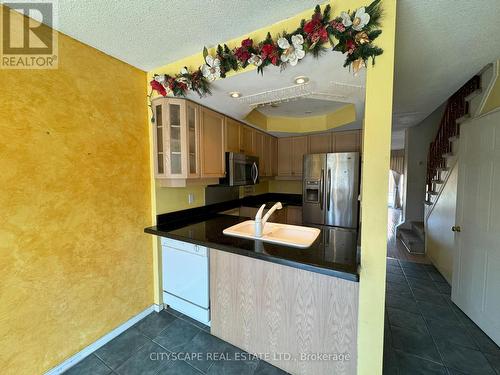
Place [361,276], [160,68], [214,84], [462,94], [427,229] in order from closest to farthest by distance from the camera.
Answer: [361,276] → [214,84] → [160,68] → [462,94] → [427,229]

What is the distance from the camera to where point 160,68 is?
1981mm

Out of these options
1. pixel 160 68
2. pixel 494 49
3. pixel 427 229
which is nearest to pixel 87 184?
pixel 160 68

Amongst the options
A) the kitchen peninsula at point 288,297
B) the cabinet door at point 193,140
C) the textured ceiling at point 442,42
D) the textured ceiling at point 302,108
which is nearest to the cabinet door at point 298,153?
the textured ceiling at point 302,108

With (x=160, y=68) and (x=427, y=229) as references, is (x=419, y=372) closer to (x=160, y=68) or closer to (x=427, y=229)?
(x=427, y=229)

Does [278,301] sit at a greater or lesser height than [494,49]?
lesser

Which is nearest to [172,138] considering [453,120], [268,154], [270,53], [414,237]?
[270,53]

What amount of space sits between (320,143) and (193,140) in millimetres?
2449

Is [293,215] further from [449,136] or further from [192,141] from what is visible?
[449,136]

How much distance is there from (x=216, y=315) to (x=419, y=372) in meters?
1.60

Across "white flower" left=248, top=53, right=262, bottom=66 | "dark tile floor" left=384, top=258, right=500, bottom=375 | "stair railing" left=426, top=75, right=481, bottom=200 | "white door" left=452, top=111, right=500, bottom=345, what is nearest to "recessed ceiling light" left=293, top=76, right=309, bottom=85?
"white flower" left=248, top=53, right=262, bottom=66

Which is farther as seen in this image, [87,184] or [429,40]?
[87,184]

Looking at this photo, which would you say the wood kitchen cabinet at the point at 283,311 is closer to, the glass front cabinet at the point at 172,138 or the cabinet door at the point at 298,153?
the glass front cabinet at the point at 172,138

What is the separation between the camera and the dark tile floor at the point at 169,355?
154cm

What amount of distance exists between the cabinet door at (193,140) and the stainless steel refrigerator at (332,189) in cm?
193
